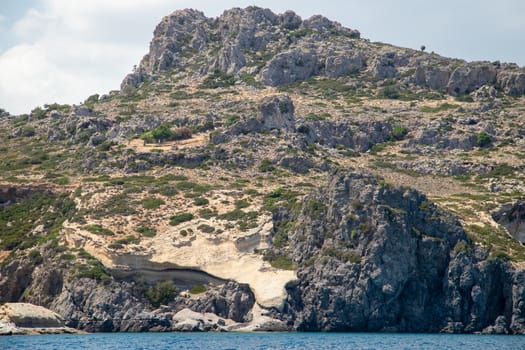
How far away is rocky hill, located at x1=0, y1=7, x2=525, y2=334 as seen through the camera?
80.8 m

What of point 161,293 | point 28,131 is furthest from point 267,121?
point 161,293

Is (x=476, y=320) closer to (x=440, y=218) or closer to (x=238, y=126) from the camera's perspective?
(x=440, y=218)

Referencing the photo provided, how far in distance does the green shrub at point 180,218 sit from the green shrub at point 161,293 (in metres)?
10.5

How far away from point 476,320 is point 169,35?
107 metres

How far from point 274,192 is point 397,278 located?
26.5 metres

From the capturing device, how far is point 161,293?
83.9m

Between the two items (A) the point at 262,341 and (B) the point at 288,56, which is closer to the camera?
(A) the point at 262,341

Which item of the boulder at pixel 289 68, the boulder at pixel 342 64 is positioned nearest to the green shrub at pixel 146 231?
the boulder at pixel 289 68

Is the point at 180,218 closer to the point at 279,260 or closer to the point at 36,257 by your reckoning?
the point at 279,260

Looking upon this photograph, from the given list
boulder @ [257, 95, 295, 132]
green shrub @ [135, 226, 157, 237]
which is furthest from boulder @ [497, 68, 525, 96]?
green shrub @ [135, 226, 157, 237]

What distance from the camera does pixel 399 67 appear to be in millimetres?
159625

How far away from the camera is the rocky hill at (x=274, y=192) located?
3179 inches

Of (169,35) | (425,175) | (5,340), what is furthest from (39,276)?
(169,35)

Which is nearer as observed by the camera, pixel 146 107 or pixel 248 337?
pixel 248 337
